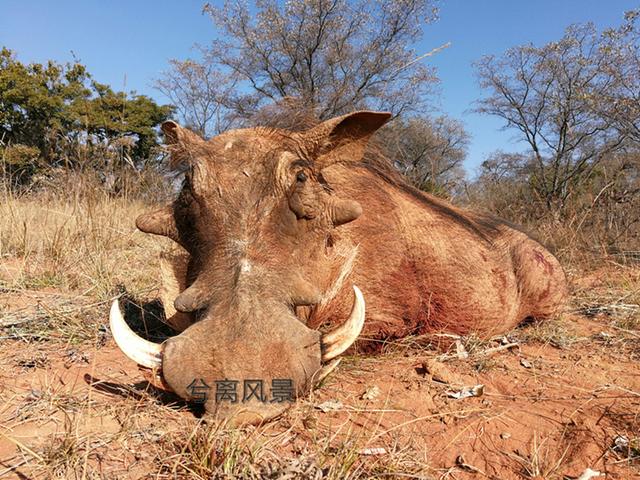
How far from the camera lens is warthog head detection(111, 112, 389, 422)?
4.87 ft

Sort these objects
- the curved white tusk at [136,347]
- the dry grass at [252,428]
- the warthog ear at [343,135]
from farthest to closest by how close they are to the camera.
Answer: the warthog ear at [343,135] < the curved white tusk at [136,347] < the dry grass at [252,428]

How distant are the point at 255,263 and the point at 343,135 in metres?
1.05

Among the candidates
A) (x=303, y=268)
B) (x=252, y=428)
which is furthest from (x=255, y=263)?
(x=252, y=428)

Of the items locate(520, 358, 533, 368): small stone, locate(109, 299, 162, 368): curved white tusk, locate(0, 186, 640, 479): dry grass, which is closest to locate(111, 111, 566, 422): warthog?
locate(109, 299, 162, 368): curved white tusk

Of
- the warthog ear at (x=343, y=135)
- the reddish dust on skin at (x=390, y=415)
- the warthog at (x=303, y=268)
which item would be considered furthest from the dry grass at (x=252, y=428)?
the warthog ear at (x=343, y=135)

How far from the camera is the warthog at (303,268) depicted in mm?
1514

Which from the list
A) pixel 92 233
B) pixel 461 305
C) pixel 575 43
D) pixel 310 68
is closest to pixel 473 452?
pixel 461 305

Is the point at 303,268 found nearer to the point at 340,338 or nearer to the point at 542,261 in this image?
the point at 340,338

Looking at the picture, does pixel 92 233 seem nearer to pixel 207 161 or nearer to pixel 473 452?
pixel 207 161

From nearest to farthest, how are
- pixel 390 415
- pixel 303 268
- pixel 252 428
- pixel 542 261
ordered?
1. pixel 252 428
2. pixel 390 415
3. pixel 303 268
4. pixel 542 261

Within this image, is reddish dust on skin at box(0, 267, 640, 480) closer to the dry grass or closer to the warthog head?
the dry grass

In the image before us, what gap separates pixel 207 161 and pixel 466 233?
206cm

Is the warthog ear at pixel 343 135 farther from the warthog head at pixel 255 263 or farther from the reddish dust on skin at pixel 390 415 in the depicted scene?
the reddish dust on skin at pixel 390 415

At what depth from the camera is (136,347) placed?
1.68 meters
